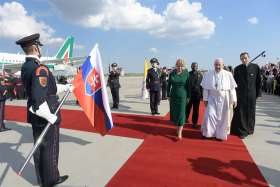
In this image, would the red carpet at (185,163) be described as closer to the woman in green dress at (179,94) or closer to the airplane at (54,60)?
the woman in green dress at (179,94)

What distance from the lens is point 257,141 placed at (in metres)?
5.76

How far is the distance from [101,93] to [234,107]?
3442mm

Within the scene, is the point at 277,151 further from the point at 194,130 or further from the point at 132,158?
the point at 132,158

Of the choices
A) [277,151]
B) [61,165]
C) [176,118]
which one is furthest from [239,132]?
[61,165]

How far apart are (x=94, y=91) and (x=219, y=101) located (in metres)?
3.06

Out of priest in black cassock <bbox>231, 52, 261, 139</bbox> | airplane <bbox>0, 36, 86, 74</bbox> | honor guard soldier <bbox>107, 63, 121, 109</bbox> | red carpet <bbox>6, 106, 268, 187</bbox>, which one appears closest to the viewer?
red carpet <bbox>6, 106, 268, 187</bbox>

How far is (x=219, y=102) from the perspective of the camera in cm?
563

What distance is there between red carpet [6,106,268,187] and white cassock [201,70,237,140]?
0.30m

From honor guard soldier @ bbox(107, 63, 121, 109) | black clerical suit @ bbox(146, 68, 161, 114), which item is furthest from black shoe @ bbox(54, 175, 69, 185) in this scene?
honor guard soldier @ bbox(107, 63, 121, 109)

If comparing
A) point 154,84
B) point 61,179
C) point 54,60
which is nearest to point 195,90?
point 154,84

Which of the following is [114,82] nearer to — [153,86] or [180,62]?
[153,86]

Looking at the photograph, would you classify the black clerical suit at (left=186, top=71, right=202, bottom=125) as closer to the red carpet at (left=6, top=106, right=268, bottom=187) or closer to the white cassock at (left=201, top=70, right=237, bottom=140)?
the red carpet at (left=6, top=106, right=268, bottom=187)

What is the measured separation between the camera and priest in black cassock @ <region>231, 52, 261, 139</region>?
5988 mm

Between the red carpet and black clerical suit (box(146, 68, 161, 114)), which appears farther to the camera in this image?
black clerical suit (box(146, 68, 161, 114))
